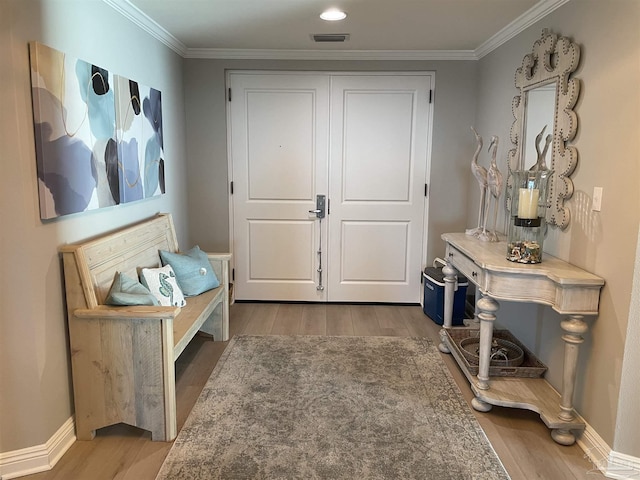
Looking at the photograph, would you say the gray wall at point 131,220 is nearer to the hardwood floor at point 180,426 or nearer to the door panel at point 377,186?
the hardwood floor at point 180,426

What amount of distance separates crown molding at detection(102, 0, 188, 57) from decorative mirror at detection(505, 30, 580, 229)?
7.91ft

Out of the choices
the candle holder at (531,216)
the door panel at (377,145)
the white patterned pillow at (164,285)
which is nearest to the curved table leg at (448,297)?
the candle holder at (531,216)

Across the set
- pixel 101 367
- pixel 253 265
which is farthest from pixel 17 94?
pixel 253 265

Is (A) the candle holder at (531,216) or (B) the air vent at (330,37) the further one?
(B) the air vent at (330,37)

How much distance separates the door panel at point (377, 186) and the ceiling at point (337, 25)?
35 cm

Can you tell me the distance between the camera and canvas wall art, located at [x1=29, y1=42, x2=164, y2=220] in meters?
2.08

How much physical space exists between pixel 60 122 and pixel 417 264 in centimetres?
320

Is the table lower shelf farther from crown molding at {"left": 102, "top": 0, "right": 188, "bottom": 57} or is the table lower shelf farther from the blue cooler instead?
crown molding at {"left": 102, "top": 0, "right": 188, "bottom": 57}

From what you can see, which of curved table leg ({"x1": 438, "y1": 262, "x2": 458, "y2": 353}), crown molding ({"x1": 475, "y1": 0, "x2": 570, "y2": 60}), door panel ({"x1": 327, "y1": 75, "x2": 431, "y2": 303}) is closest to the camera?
crown molding ({"x1": 475, "y1": 0, "x2": 570, "y2": 60})

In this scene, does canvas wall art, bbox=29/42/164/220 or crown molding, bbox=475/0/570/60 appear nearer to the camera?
canvas wall art, bbox=29/42/164/220

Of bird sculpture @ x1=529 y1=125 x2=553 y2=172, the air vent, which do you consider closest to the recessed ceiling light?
the air vent

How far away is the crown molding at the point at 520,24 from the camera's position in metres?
2.78

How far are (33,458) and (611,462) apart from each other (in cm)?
253

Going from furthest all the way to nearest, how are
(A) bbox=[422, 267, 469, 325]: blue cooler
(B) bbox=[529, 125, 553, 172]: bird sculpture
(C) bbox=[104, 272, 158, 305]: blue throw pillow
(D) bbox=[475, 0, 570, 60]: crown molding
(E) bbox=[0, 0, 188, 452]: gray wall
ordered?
(A) bbox=[422, 267, 469, 325]: blue cooler < (D) bbox=[475, 0, 570, 60]: crown molding < (B) bbox=[529, 125, 553, 172]: bird sculpture < (C) bbox=[104, 272, 158, 305]: blue throw pillow < (E) bbox=[0, 0, 188, 452]: gray wall
